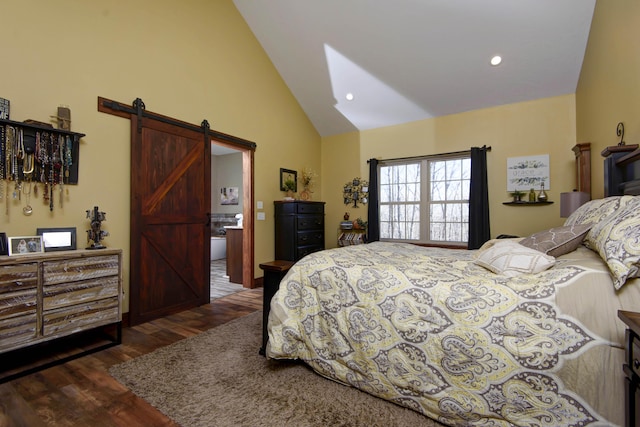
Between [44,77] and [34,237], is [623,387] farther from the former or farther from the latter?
[44,77]

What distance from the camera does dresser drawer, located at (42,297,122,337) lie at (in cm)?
204

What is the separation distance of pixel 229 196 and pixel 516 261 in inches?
286

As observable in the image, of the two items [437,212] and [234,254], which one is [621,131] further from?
[234,254]

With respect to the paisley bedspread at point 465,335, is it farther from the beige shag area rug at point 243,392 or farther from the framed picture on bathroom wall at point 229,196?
the framed picture on bathroom wall at point 229,196

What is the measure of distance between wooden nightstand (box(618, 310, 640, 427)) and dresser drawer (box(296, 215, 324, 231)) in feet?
12.4

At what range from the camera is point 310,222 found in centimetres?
475

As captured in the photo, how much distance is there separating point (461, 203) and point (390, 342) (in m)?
3.62

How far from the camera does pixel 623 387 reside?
1105 mm

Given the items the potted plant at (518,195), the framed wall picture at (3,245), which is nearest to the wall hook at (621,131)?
the potted plant at (518,195)

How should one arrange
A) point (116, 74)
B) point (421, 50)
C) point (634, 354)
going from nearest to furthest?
point (634, 354) → point (116, 74) → point (421, 50)

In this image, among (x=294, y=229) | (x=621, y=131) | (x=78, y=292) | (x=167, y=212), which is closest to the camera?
(x=78, y=292)

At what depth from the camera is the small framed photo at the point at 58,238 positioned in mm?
2256

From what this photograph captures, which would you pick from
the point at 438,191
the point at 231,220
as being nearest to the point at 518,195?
the point at 438,191

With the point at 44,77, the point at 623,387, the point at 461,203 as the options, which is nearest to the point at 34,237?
the point at 44,77
